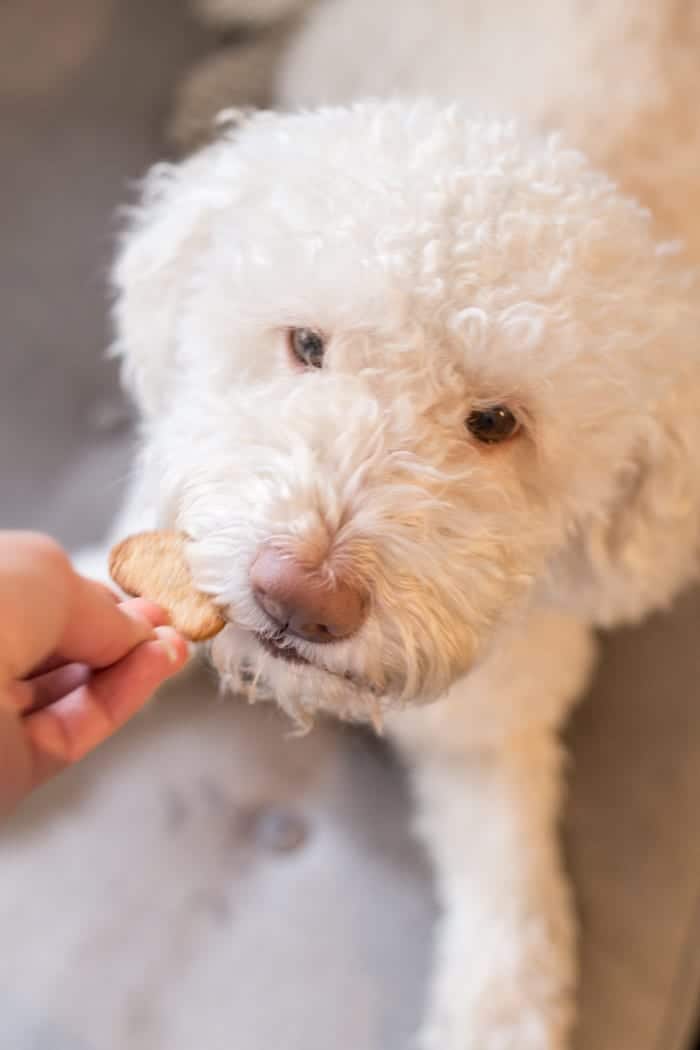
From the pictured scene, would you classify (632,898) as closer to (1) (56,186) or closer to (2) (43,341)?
(2) (43,341)

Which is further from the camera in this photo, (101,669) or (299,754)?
(299,754)

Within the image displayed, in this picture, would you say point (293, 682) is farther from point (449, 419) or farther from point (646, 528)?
point (646, 528)

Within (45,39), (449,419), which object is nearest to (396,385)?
(449,419)

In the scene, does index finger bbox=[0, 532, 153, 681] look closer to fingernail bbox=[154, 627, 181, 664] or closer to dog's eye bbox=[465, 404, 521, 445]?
fingernail bbox=[154, 627, 181, 664]

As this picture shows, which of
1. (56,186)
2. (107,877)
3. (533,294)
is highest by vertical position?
(56,186)

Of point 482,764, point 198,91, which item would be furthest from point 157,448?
point 198,91

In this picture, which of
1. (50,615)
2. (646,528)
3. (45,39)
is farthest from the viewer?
(45,39)
